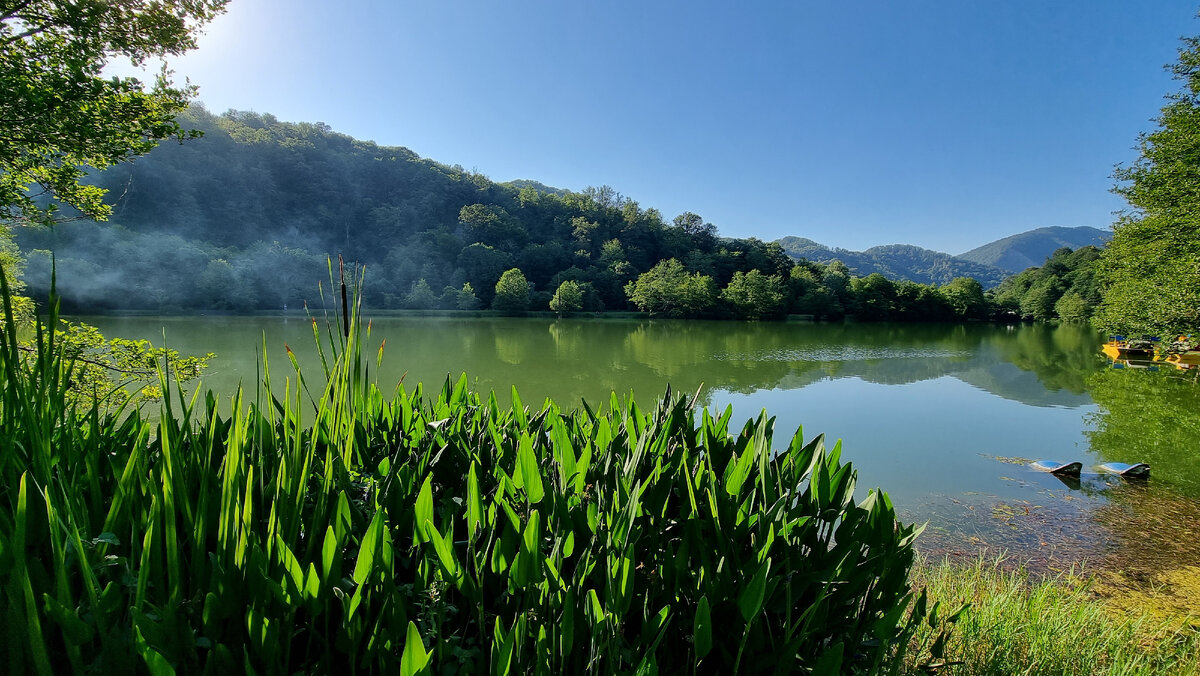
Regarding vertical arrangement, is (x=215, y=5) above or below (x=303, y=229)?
below

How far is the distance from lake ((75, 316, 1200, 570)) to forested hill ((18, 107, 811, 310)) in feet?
47.5

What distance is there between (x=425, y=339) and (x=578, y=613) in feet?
81.5

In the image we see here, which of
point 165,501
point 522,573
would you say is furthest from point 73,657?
point 522,573

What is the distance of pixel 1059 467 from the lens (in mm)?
6875

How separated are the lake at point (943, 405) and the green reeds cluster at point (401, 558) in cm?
27

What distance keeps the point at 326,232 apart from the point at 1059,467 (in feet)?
223

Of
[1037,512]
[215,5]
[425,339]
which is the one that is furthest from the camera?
[425,339]

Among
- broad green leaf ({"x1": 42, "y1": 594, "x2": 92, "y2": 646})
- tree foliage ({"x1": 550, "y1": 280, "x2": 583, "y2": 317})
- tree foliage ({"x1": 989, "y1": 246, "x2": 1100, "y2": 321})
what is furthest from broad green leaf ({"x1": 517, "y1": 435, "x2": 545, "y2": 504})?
tree foliage ({"x1": 989, "y1": 246, "x2": 1100, "y2": 321})

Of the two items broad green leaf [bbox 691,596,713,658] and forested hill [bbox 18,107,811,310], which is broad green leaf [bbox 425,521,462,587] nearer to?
broad green leaf [bbox 691,596,713,658]

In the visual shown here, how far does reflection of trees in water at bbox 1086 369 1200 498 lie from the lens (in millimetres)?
7056

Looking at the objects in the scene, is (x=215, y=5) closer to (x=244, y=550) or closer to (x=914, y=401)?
(x=244, y=550)

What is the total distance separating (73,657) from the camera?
57 centimetres

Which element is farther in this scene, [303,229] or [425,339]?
[303,229]

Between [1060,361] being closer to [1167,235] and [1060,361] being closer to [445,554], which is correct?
[1167,235]
